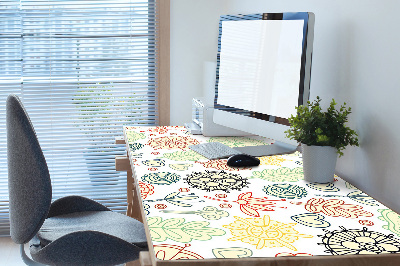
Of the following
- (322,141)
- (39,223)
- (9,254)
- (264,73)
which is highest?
(264,73)

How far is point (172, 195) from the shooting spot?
61.7 inches

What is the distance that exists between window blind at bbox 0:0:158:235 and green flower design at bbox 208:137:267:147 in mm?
1012

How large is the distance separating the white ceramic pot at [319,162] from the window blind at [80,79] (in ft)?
6.05

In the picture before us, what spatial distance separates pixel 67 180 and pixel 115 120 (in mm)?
476

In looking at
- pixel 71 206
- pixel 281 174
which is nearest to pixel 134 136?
pixel 71 206

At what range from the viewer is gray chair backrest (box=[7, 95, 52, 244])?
1.71 metres

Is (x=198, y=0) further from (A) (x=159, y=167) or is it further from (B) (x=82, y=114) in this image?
(A) (x=159, y=167)

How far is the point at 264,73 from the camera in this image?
6.86 ft

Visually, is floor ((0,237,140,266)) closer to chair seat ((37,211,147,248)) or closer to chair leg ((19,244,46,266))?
chair seat ((37,211,147,248))

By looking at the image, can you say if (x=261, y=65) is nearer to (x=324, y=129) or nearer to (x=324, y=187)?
(x=324, y=129)

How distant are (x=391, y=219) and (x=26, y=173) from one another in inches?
42.3

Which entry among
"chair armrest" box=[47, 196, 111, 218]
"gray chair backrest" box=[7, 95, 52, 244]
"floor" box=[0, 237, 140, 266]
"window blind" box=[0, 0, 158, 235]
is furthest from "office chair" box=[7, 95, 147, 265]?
"window blind" box=[0, 0, 158, 235]

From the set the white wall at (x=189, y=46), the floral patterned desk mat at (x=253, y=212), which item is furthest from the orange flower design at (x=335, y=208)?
the white wall at (x=189, y=46)

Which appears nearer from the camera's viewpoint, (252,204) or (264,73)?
(252,204)
